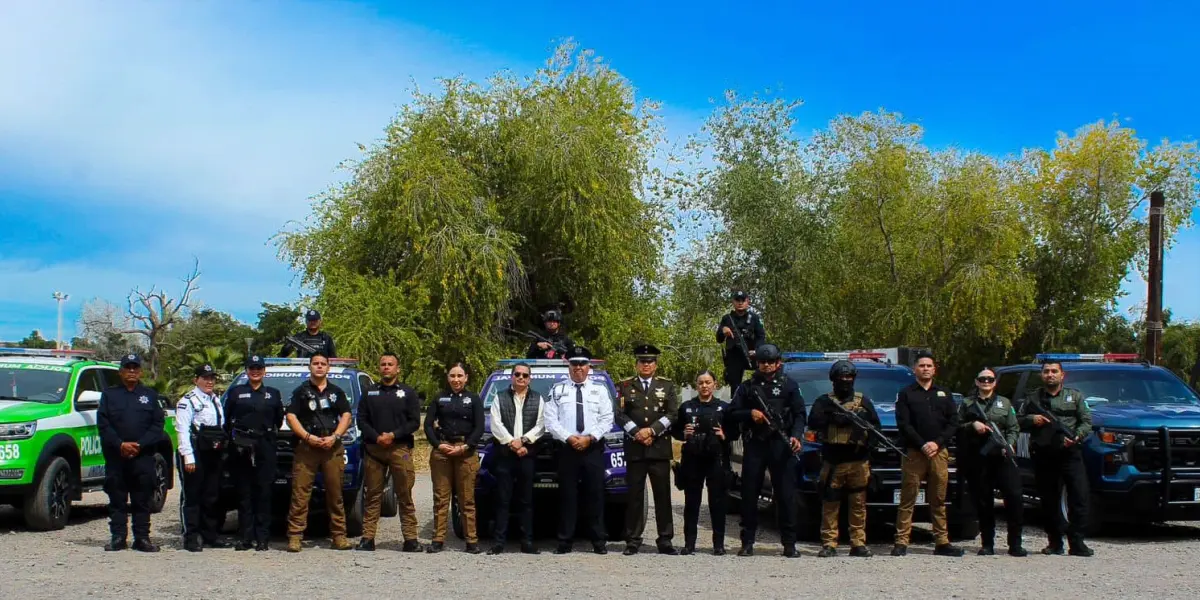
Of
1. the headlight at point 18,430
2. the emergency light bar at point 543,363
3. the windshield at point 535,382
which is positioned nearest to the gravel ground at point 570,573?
the headlight at point 18,430

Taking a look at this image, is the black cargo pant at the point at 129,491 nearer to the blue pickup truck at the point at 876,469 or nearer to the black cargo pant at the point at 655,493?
the black cargo pant at the point at 655,493

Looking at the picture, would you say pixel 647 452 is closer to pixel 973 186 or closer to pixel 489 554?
pixel 489 554

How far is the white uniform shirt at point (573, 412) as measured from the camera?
10734 mm

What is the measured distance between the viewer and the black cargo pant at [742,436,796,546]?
10398 millimetres

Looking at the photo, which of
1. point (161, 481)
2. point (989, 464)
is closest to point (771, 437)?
point (989, 464)

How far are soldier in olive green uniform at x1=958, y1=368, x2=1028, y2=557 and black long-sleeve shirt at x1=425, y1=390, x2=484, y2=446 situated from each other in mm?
4520

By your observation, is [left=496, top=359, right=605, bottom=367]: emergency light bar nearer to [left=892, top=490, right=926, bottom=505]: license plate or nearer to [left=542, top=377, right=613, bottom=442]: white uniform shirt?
[left=542, top=377, right=613, bottom=442]: white uniform shirt

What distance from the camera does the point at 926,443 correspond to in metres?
10.3

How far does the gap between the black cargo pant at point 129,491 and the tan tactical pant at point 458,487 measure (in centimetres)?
269

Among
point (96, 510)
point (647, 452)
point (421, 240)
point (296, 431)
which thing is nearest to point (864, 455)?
point (647, 452)

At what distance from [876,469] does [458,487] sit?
4048 mm

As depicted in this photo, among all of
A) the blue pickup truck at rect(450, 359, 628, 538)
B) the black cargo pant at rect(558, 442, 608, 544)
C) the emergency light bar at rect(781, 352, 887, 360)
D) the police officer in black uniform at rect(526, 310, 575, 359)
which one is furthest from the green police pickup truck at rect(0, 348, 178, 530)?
the emergency light bar at rect(781, 352, 887, 360)

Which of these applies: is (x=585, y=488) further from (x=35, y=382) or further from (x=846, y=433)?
(x=35, y=382)

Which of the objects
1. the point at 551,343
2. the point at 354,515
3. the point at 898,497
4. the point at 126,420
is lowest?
the point at 354,515
